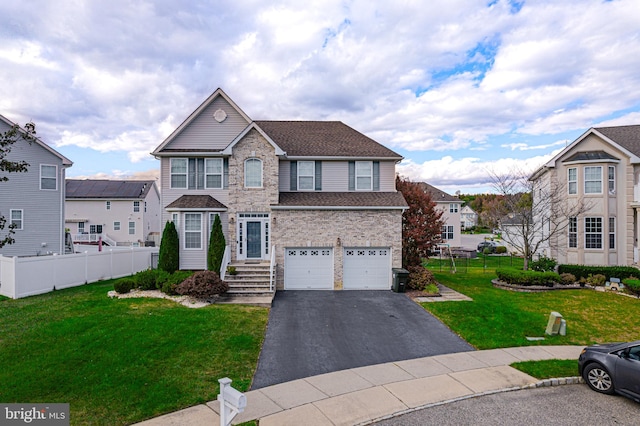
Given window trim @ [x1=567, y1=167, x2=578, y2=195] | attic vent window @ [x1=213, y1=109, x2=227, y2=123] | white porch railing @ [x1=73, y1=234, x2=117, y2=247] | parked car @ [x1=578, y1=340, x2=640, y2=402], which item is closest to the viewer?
parked car @ [x1=578, y1=340, x2=640, y2=402]

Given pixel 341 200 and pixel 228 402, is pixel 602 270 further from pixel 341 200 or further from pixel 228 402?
pixel 228 402

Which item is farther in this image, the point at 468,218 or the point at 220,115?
the point at 468,218

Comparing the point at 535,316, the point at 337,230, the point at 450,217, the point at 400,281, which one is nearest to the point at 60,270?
the point at 337,230

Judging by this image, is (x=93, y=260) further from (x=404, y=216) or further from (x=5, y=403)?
(x=404, y=216)

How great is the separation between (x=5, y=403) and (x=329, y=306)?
11006 millimetres

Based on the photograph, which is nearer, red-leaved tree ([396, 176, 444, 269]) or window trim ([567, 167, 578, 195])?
red-leaved tree ([396, 176, 444, 269])

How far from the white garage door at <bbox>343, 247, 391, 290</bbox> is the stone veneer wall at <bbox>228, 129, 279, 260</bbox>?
5.21 m

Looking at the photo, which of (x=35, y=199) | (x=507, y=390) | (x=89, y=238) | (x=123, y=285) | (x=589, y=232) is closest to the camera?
(x=507, y=390)

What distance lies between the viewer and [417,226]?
2125 cm

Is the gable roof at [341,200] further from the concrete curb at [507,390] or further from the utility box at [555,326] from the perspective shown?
the concrete curb at [507,390]

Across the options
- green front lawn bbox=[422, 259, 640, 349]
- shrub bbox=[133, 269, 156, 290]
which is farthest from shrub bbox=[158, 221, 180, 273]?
green front lawn bbox=[422, 259, 640, 349]

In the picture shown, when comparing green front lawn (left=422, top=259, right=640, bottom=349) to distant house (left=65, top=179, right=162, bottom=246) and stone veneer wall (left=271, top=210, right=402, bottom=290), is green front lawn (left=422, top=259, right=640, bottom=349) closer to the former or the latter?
stone veneer wall (left=271, top=210, right=402, bottom=290)

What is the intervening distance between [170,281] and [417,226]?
1350 cm

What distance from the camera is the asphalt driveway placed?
1005 centimetres
